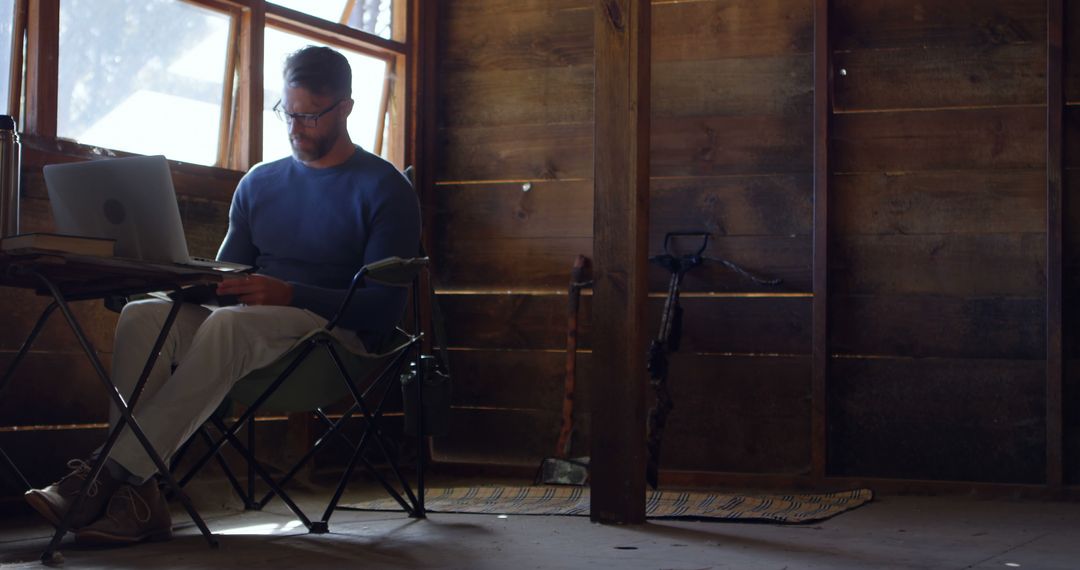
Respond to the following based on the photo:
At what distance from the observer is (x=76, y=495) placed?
8.11ft

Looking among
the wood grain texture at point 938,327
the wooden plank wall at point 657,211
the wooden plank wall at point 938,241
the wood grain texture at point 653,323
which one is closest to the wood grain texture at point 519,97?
the wooden plank wall at point 657,211

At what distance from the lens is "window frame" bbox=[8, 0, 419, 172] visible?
3256 millimetres

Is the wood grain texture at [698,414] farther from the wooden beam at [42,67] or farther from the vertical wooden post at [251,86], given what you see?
the wooden beam at [42,67]

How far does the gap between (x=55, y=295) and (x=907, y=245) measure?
279 cm

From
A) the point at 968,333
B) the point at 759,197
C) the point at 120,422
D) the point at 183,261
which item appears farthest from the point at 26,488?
the point at 968,333

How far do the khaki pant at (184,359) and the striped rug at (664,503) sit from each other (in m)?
0.85

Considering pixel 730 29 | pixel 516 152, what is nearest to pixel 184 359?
pixel 516 152

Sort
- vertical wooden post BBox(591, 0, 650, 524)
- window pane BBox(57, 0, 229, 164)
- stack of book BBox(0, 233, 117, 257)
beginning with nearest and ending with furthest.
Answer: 1. stack of book BBox(0, 233, 117, 257)
2. vertical wooden post BBox(591, 0, 650, 524)
3. window pane BBox(57, 0, 229, 164)

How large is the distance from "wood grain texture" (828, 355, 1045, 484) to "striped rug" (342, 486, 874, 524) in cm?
31

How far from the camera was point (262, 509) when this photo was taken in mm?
3447

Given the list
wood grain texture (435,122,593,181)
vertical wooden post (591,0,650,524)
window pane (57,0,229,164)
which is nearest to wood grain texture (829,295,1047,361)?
wood grain texture (435,122,593,181)

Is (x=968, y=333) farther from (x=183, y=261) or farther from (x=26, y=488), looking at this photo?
(x=26, y=488)

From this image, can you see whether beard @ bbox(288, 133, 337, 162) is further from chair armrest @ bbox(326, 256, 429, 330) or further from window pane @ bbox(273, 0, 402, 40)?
window pane @ bbox(273, 0, 402, 40)

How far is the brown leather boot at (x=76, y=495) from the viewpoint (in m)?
2.43
